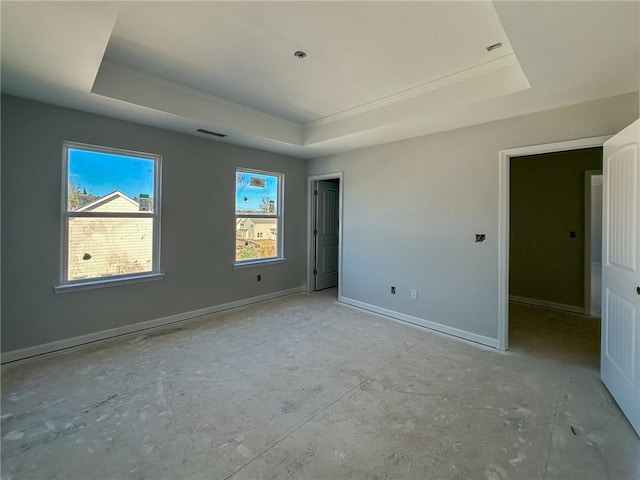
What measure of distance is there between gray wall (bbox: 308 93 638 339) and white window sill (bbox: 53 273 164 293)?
2.69m

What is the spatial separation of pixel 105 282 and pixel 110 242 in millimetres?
443

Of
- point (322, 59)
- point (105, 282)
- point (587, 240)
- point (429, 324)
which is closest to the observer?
point (322, 59)

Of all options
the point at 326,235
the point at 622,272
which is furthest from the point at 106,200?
the point at 622,272

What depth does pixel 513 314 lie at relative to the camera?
14.0ft

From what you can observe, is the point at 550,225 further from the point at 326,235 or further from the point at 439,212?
the point at 326,235

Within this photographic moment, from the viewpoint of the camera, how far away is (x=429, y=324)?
12.2ft

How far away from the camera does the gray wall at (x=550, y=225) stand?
429 centimetres

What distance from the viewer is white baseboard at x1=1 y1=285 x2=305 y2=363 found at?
279 cm

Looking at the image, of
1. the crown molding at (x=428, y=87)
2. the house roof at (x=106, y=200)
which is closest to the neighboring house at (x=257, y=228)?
the house roof at (x=106, y=200)

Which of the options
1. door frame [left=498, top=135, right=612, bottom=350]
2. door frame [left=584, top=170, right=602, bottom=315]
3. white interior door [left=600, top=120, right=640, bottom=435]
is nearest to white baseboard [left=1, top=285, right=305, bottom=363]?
door frame [left=498, top=135, right=612, bottom=350]

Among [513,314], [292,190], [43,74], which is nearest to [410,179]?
[292,190]

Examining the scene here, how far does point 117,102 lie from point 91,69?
1.98ft

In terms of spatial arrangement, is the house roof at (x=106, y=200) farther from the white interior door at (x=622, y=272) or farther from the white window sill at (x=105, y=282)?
the white interior door at (x=622, y=272)

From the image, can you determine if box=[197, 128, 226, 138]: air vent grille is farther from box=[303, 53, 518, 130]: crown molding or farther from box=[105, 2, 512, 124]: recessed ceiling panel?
box=[303, 53, 518, 130]: crown molding
